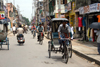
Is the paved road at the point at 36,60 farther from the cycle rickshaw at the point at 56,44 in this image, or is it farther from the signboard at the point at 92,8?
the signboard at the point at 92,8

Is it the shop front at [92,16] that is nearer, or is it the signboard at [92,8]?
the signboard at [92,8]

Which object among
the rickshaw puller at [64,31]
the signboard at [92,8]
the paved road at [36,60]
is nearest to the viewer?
the paved road at [36,60]

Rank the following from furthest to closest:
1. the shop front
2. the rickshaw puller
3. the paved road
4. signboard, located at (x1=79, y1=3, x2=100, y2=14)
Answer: the shop front < signboard, located at (x1=79, y1=3, x2=100, y2=14) < the rickshaw puller < the paved road

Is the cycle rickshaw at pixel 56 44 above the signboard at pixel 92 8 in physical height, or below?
below

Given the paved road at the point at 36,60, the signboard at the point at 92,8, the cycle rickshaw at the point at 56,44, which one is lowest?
the paved road at the point at 36,60

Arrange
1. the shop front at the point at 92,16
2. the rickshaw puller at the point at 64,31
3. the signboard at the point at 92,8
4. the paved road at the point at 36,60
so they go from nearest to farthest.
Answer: the paved road at the point at 36,60 < the rickshaw puller at the point at 64,31 < the signboard at the point at 92,8 < the shop front at the point at 92,16

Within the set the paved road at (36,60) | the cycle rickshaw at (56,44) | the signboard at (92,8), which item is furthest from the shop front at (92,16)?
the paved road at (36,60)

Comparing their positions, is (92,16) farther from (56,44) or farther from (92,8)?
(56,44)

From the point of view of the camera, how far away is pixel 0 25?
13.5 meters

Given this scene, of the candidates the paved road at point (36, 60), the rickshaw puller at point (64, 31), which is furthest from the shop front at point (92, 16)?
the rickshaw puller at point (64, 31)

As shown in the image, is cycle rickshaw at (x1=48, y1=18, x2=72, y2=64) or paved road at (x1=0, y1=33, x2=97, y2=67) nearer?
paved road at (x1=0, y1=33, x2=97, y2=67)

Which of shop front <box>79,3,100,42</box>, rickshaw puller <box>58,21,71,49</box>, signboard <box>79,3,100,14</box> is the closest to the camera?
rickshaw puller <box>58,21,71,49</box>

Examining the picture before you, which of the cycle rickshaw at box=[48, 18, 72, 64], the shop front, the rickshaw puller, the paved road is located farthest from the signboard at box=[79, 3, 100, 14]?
the rickshaw puller

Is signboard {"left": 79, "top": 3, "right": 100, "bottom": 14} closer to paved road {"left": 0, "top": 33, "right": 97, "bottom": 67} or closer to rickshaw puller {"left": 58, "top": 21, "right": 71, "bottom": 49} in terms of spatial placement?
paved road {"left": 0, "top": 33, "right": 97, "bottom": 67}
